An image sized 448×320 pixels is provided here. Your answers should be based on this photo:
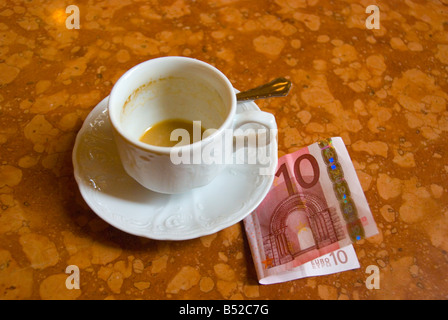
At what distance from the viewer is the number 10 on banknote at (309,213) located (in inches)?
21.9

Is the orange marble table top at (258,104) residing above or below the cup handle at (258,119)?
below

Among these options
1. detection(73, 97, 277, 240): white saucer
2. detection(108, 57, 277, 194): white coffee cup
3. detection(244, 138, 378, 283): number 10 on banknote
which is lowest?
detection(244, 138, 378, 283): number 10 on banknote

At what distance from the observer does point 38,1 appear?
87cm

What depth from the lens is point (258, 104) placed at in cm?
75

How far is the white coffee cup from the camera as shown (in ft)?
1.56

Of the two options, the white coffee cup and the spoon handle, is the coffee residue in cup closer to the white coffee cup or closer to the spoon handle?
the white coffee cup

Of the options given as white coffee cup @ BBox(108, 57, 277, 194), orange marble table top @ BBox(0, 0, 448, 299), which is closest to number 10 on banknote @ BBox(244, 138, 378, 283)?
orange marble table top @ BBox(0, 0, 448, 299)

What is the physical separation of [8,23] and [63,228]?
0.55 m

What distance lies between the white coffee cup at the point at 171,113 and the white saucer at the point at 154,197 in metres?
0.03

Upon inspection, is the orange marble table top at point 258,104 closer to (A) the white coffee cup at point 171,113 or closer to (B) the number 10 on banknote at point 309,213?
(B) the number 10 on banknote at point 309,213

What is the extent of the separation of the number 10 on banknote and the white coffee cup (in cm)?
A: 14

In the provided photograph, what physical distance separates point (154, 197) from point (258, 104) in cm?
32

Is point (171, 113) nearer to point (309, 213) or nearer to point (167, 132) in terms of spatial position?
point (167, 132)

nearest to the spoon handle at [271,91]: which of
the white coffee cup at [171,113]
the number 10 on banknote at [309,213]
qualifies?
the white coffee cup at [171,113]
